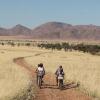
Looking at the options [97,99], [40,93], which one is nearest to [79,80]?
[40,93]

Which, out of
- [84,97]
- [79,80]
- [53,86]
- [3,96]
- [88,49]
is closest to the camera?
[3,96]

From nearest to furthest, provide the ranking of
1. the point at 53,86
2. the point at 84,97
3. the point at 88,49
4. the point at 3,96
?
the point at 3,96 → the point at 84,97 → the point at 53,86 → the point at 88,49

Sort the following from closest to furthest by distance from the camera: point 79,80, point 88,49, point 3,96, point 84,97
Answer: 1. point 3,96
2. point 84,97
3. point 79,80
4. point 88,49

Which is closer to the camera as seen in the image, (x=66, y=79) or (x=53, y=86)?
(x=53, y=86)

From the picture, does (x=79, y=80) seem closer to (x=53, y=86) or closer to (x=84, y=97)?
(x=53, y=86)

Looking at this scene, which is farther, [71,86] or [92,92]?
[71,86]

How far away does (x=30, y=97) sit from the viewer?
17406 millimetres

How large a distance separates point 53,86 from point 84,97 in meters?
4.34

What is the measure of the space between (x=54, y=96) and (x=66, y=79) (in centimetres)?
780

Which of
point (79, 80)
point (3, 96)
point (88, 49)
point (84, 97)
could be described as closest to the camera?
point (3, 96)

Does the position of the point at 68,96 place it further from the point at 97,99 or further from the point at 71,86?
the point at 71,86

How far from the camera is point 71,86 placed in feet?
73.6

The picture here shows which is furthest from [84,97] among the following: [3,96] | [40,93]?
[3,96]

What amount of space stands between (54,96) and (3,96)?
279 centimetres
